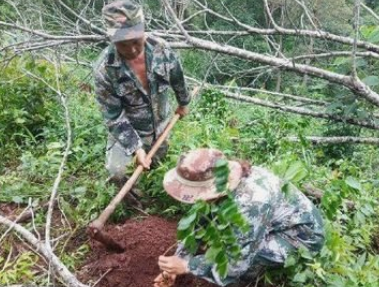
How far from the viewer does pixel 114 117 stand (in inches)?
157

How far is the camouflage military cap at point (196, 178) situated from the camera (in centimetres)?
269

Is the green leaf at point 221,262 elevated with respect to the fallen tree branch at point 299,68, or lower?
elevated

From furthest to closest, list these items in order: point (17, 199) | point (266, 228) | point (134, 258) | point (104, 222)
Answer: point (17, 199), point (134, 258), point (104, 222), point (266, 228)

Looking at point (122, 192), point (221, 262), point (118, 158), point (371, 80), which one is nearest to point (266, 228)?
point (221, 262)

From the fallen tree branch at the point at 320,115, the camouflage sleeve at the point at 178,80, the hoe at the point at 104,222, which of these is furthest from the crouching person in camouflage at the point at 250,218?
the fallen tree branch at the point at 320,115

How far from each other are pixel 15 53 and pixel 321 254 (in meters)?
3.66

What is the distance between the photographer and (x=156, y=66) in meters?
3.92

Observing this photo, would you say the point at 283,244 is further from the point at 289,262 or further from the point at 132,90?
the point at 132,90

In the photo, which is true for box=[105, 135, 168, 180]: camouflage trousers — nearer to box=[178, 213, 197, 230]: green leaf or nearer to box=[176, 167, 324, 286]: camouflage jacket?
box=[176, 167, 324, 286]: camouflage jacket

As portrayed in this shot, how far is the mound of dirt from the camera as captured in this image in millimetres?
3279

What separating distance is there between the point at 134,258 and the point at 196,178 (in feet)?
3.20

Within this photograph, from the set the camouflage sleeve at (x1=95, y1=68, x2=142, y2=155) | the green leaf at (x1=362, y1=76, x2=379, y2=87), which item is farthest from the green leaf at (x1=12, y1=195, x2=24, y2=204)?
the green leaf at (x1=362, y1=76, x2=379, y2=87)

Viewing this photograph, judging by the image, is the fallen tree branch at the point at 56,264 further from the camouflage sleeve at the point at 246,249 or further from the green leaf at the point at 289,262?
the green leaf at the point at 289,262

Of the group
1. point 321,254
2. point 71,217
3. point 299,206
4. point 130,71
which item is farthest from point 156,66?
point 321,254
